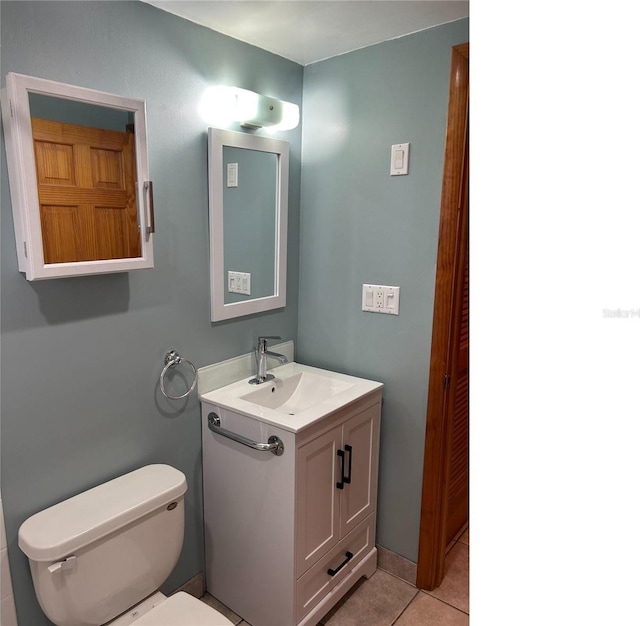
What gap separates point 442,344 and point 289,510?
85 centimetres

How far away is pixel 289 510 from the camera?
166 centimetres

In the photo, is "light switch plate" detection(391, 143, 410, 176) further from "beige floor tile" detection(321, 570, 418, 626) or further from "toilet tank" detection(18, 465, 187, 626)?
"beige floor tile" detection(321, 570, 418, 626)

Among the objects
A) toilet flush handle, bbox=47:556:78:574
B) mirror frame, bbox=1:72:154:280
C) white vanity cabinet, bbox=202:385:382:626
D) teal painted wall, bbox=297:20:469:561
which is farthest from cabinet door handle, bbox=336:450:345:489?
mirror frame, bbox=1:72:154:280

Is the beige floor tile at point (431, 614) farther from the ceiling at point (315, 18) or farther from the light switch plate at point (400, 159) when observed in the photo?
the ceiling at point (315, 18)

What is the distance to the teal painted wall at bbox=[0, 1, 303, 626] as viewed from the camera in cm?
132

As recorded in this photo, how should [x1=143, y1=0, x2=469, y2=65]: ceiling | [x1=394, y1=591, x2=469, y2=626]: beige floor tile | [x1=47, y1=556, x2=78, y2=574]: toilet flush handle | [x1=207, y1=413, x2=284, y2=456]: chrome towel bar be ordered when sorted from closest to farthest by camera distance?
[x1=47, y1=556, x2=78, y2=574]: toilet flush handle → [x1=143, y1=0, x2=469, y2=65]: ceiling → [x1=207, y1=413, x2=284, y2=456]: chrome towel bar → [x1=394, y1=591, x2=469, y2=626]: beige floor tile

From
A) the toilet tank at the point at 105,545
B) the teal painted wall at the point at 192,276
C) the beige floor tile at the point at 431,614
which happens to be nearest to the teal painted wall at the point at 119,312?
the teal painted wall at the point at 192,276

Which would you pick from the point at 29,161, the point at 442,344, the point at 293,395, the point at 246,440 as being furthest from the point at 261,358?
the point at 29,161

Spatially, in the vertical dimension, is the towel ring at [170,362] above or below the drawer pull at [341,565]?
above

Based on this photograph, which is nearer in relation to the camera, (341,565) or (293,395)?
(341,565)

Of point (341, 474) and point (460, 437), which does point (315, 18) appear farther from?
point (460, 437)

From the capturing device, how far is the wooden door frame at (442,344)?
1690mm

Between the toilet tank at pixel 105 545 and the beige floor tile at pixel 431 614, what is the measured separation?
0.98m

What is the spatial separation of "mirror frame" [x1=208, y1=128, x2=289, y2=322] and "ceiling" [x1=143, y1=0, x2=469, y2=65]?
1.17 ft
